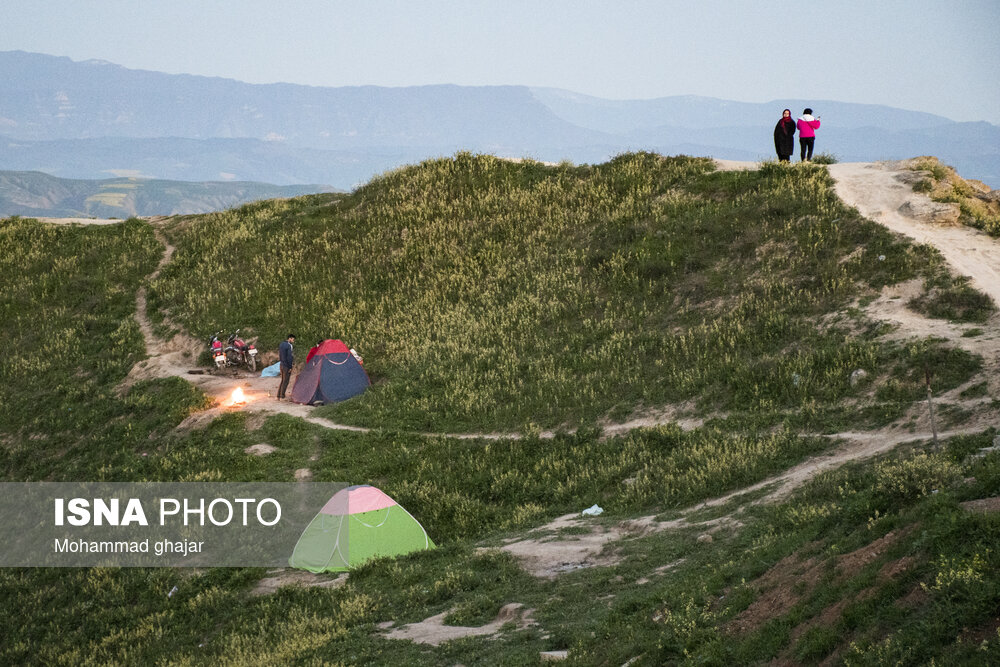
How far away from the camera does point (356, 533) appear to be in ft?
67.9

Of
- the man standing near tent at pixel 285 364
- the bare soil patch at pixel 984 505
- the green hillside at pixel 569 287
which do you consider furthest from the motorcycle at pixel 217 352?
the bare soil patch at pixel 984 505

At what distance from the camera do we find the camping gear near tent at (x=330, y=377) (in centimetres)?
2931

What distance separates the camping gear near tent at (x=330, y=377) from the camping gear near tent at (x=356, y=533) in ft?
26.7

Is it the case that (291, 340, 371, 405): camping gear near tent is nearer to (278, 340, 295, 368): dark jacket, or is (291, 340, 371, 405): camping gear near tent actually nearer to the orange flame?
(278, 340, 295, 368): dark jacket

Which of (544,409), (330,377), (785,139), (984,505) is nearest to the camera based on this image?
(984,505)

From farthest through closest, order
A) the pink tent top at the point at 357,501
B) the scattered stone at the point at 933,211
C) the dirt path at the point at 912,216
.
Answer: the scattered stone at the point at 933,211
the dirt path at the point at 912,216
the pink tent top at the point at 357,501

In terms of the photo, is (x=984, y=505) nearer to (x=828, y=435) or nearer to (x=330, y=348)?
(x=828, y=435)

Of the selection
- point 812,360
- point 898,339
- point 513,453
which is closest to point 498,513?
point 513,453

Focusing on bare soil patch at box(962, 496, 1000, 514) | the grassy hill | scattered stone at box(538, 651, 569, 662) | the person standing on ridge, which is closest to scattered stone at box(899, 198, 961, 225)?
the grassy hill

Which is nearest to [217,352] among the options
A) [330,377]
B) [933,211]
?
[330,377]

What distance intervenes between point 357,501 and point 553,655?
9690mm

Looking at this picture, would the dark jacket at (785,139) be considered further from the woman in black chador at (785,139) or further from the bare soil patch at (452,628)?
the bare soil patch at (452,628)

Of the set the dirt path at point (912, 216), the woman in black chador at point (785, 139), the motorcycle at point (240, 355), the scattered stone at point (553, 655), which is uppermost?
the woman in black chador at point (785, 139)

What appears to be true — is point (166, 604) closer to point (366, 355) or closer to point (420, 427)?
point (420, 427)
